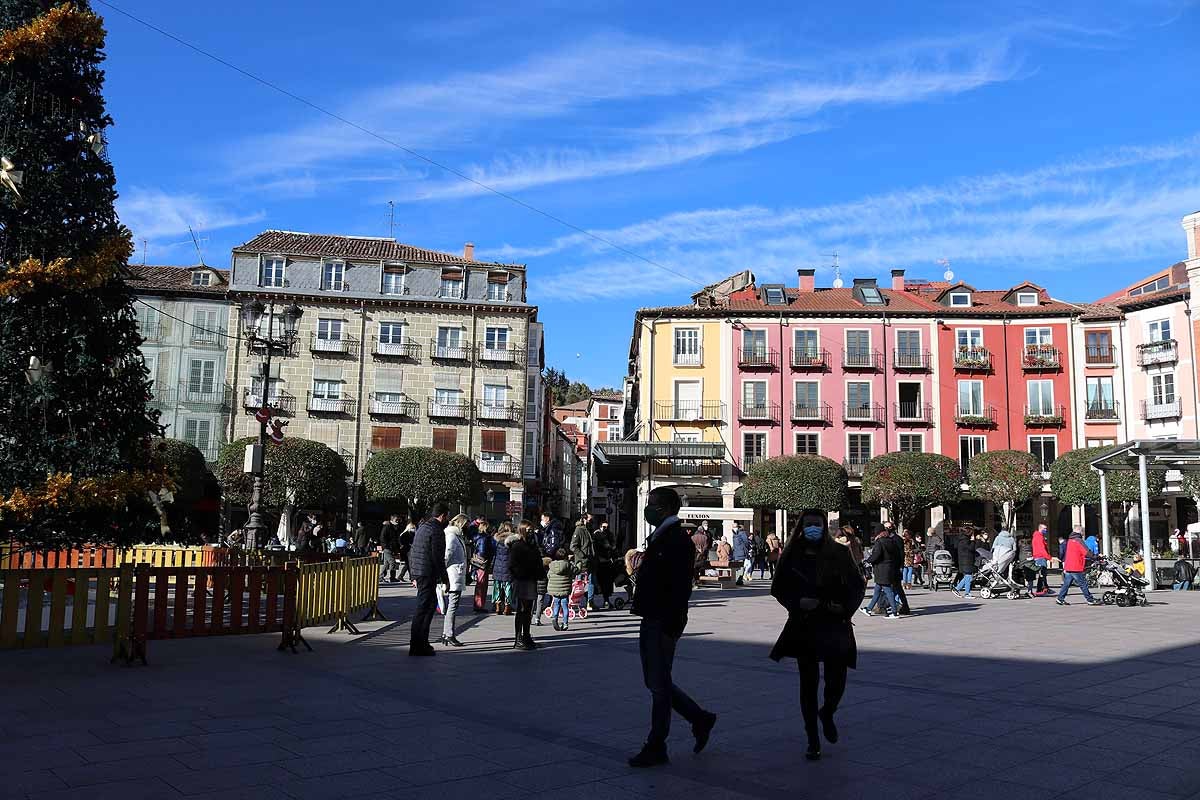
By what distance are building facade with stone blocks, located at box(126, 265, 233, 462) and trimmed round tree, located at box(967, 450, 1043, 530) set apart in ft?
119

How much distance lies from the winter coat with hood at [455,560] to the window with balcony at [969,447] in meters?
38.3

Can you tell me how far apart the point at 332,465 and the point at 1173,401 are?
38438mm

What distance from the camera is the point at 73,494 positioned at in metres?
10.5

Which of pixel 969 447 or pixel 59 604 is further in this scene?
pixel 969 447

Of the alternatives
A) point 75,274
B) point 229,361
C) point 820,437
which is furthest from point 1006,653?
point 229,361

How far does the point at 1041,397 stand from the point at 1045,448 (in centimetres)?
249

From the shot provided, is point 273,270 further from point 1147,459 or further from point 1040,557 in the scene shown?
point 1147,459

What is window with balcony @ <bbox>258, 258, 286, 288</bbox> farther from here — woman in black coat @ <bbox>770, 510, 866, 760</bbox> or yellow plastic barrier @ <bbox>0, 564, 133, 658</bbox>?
woman in black coat @ <bbox>770, 510, 866, 760</bbox>

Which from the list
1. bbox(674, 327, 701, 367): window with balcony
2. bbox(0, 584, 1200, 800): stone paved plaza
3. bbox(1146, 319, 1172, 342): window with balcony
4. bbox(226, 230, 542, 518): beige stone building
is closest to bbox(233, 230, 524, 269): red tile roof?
bbox(226, 230, 542, 518): beige stone building

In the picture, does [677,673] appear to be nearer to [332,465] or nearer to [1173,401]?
[332,465]

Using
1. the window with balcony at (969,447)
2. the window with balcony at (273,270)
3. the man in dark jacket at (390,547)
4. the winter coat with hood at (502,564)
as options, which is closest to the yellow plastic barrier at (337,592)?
the winter coat with hood at (502,564)

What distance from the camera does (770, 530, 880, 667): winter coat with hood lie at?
6.30 m

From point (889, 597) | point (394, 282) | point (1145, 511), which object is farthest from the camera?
point (394, 282)

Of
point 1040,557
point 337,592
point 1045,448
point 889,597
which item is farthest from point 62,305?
point 1045,448
